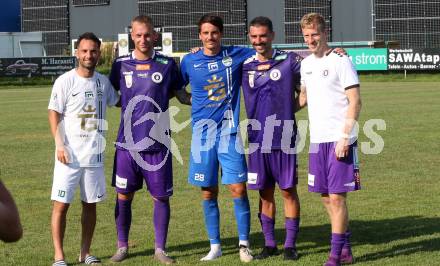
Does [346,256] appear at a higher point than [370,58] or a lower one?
lower

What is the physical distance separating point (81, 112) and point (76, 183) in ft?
1.93

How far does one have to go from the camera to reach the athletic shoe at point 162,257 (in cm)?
691

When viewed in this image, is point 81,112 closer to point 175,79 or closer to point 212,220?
point 175,79

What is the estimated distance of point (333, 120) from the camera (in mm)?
6598

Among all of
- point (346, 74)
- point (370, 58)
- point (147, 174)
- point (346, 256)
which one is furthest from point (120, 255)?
point (370, 58)

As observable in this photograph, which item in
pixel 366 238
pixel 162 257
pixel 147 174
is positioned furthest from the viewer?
pixel 366 238

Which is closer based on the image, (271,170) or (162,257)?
(162,257)

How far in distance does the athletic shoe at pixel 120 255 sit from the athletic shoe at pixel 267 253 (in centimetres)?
112

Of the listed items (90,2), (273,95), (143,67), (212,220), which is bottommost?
(212,220)

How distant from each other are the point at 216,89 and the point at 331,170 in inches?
47.2

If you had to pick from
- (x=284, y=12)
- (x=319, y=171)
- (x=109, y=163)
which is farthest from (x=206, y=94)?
(x=284, y=12)

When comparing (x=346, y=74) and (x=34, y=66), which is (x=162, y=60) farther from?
(x=34, y=66)

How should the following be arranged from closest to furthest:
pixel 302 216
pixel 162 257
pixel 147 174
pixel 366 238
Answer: pixel 162 257 → pixel 147 174 → pixel 366 238 → pixel 302 216

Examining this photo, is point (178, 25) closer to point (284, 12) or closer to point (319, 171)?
point (284, 12)
